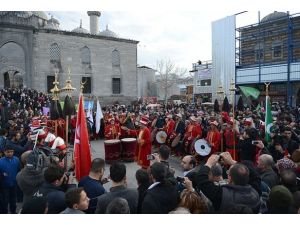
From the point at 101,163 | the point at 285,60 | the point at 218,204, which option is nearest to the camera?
the point at 218,204

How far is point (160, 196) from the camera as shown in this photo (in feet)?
12.3

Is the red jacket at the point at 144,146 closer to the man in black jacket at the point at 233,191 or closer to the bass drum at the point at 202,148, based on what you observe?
the bass drum at the point at 202,148

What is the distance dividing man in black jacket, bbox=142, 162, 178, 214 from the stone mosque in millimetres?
25684

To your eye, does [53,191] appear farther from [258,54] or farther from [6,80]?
[6,80]

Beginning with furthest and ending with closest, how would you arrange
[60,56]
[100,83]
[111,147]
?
[100,83] < [60,56] < [111,147]

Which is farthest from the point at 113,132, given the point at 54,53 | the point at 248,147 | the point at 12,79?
the point at 54,53

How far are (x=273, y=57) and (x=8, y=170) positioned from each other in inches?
1081

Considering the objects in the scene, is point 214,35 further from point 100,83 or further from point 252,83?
point 100,83

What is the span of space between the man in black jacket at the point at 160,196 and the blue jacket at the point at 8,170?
3.66 m

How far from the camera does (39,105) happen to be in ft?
74.6

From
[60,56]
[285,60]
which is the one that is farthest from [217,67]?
[60,56]

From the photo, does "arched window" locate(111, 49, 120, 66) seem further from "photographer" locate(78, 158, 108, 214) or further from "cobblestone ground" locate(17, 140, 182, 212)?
"photographer" locate(78, 158, 108, 214)

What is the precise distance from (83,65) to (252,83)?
62.2 feet

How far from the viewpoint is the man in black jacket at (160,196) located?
3.66 meters
